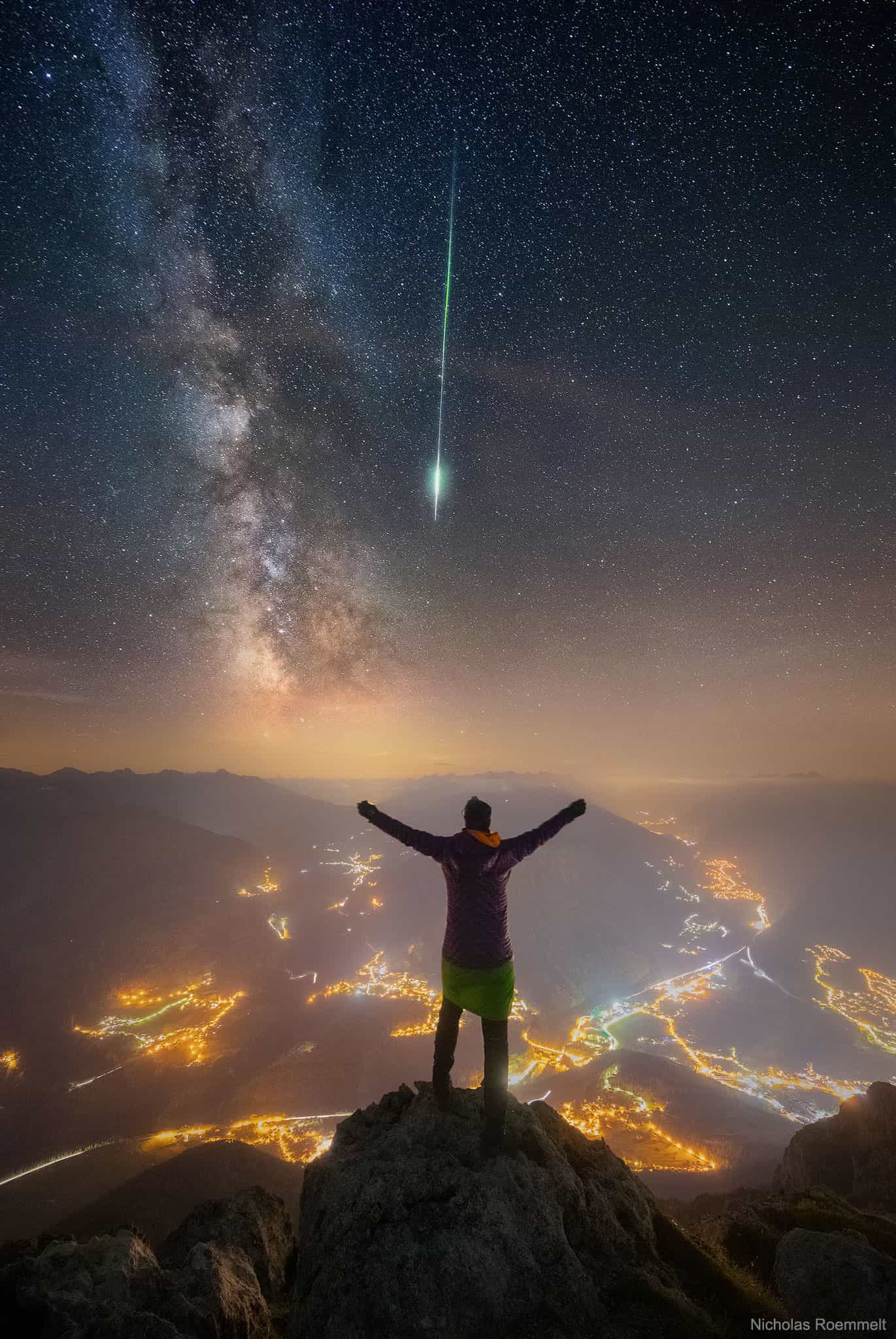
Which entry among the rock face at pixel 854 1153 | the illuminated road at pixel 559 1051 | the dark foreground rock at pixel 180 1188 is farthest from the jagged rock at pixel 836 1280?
the illuminated road at pixel 559 1051

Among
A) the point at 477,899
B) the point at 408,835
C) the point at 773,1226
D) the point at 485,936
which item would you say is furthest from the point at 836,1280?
the point at 408,835

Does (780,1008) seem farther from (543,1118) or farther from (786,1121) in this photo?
(543,1118)

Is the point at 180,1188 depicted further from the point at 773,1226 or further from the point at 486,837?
the point at 486,837

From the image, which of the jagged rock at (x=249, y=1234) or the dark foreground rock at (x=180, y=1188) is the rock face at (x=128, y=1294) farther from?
the dark foreground rock at (x=180, y=1188)

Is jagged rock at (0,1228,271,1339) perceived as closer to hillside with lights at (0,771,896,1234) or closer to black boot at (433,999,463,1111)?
black boot at (433,999,463,1111)

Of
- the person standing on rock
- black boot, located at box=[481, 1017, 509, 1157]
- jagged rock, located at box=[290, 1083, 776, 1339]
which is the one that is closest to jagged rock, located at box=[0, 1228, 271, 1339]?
jagged rock, located at box=[290, 1083, 776, 1339]
